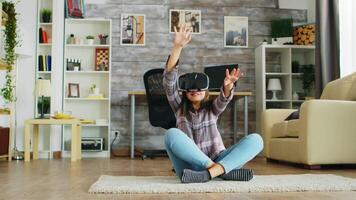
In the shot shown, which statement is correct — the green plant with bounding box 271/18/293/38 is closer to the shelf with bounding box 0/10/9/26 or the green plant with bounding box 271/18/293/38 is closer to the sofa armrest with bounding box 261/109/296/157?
the sofa armrest with bounding box 261/109/296/157

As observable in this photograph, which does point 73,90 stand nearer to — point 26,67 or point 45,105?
point 45,105

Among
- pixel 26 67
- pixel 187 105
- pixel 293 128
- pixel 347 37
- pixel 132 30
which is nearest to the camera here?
pixel 187 105

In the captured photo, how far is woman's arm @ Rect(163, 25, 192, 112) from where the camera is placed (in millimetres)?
2574

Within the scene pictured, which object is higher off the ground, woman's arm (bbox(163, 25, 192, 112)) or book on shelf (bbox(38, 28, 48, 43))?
book on shelf (bbox(38, 28, 48, 43))

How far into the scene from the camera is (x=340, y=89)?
4480 mm

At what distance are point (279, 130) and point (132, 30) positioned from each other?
2.47 m

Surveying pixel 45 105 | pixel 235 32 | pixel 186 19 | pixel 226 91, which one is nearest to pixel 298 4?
pixel 235 32

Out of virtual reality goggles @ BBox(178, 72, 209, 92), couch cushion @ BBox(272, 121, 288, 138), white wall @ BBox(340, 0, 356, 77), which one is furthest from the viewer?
white wall @ BBox(340, 0, 356, 77)

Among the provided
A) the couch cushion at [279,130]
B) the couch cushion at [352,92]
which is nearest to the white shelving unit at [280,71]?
the couch cushion at [279,130]

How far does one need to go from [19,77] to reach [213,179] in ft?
12.3

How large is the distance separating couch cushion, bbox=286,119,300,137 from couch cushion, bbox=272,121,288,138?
10 centimetres

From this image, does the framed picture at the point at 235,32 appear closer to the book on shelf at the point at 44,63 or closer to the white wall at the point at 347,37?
the white wall at the point at 347,37

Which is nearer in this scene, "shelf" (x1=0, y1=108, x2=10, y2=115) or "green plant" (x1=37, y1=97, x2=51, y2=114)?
"shelf" (x1=0, y1=108, x2=10, y2=115)

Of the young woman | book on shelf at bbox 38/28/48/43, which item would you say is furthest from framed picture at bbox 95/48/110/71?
the young woman
